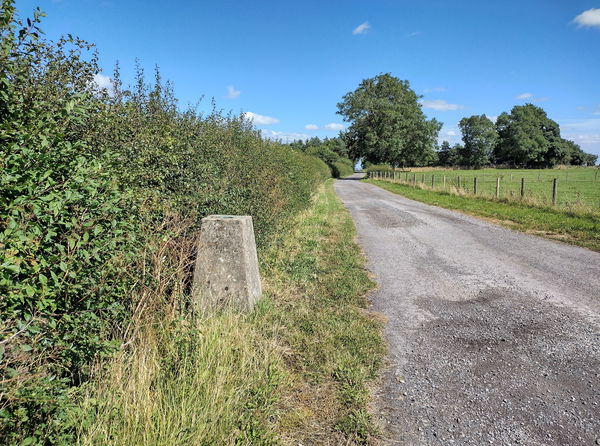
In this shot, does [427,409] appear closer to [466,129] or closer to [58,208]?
[58,208]

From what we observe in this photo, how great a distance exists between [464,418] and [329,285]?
3.28 meters

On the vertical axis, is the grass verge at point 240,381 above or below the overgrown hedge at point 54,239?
below

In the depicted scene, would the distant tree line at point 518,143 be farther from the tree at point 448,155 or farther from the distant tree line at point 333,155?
the distant tree line at point 333,155

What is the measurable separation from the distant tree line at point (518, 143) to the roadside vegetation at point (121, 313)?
340 feet

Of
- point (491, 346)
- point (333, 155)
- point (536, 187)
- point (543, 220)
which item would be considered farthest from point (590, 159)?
point (491, 346)

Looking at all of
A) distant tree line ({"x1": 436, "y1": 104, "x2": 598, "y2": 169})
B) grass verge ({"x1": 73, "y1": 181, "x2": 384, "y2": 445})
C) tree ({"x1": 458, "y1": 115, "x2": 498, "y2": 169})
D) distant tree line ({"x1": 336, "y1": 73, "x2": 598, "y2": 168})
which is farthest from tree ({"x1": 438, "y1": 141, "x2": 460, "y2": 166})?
grass verge ({"x1": 73, "y1": 181, "x2": 384, "y2": 445})

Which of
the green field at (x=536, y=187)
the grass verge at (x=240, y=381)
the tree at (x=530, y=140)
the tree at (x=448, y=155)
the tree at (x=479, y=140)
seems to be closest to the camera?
the grass verge at (x=240, y=381)

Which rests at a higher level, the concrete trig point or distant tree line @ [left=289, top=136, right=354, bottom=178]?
distant tree line @ [left=289, top=136, right=354, bottom=178]

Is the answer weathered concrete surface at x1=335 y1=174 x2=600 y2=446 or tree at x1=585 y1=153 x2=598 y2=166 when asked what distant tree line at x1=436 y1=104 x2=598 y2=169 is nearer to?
tree at x1=585 y1=153 x2=598 y2=166

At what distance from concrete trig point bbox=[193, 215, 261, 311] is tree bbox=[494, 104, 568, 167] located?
10354cm

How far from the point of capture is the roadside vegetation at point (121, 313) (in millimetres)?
2061

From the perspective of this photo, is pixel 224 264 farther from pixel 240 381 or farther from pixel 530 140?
pixel 530 140

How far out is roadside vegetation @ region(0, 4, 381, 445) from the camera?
2.06 meters

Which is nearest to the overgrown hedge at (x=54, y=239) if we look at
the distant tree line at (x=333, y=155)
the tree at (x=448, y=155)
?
the distant tree line at (x=333, y=155)
